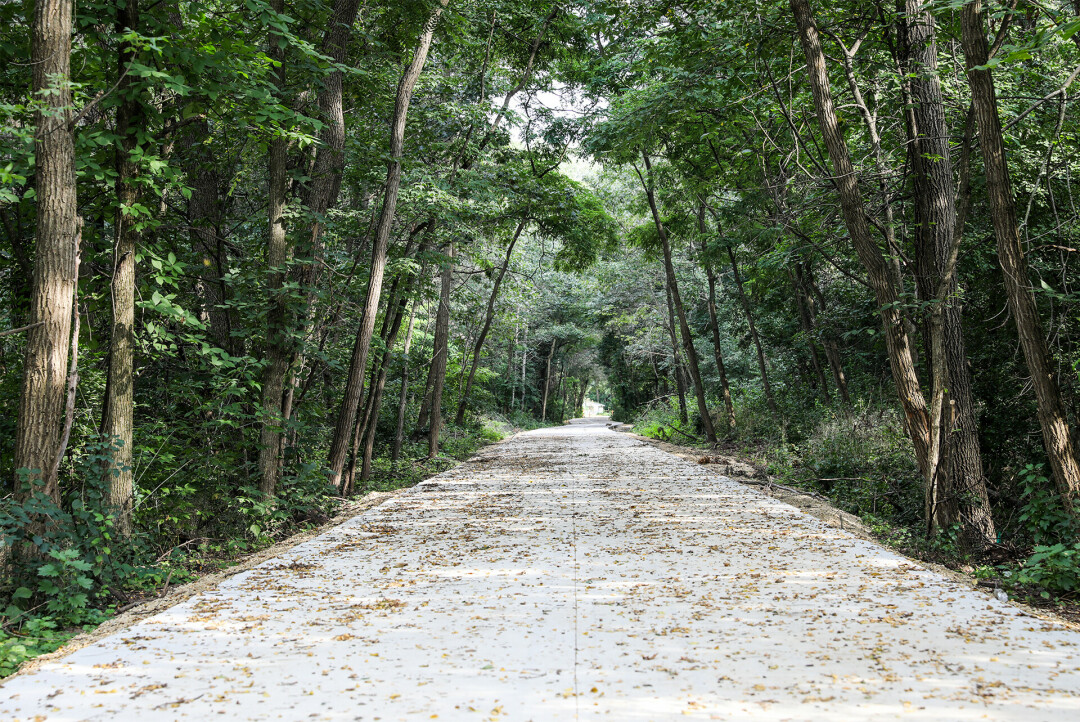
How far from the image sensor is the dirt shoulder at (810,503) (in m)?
4.37

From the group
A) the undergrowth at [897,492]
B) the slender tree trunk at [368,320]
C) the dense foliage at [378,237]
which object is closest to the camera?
the undergrowth at [897,492]

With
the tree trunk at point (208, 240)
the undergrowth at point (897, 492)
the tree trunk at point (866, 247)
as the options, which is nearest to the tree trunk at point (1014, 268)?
the undergrowth at point (897, 492)

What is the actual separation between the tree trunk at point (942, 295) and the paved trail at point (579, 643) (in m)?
1.03

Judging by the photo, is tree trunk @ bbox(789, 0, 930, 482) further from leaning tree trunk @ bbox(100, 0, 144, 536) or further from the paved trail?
leaning tree trunk @ bbox(100, 0, 144, 536)

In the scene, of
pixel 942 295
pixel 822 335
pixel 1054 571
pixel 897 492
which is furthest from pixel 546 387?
pixel 1054 571

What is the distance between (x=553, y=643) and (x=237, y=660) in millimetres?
1681

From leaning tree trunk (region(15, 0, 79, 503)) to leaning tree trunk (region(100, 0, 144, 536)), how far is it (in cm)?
59

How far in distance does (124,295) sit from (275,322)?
1798 millimetres

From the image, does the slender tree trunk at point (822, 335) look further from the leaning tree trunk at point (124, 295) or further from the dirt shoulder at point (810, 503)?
the leaning tree trunk at point (124, 295)

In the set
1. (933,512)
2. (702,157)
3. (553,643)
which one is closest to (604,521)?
(933,512)

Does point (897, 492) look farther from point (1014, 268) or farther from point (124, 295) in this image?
point (124, 295)

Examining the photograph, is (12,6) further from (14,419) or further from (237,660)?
(237,660)

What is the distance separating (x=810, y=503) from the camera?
8.65 metres

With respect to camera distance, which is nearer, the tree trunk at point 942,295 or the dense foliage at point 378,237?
the dense foliage at point 378,237
